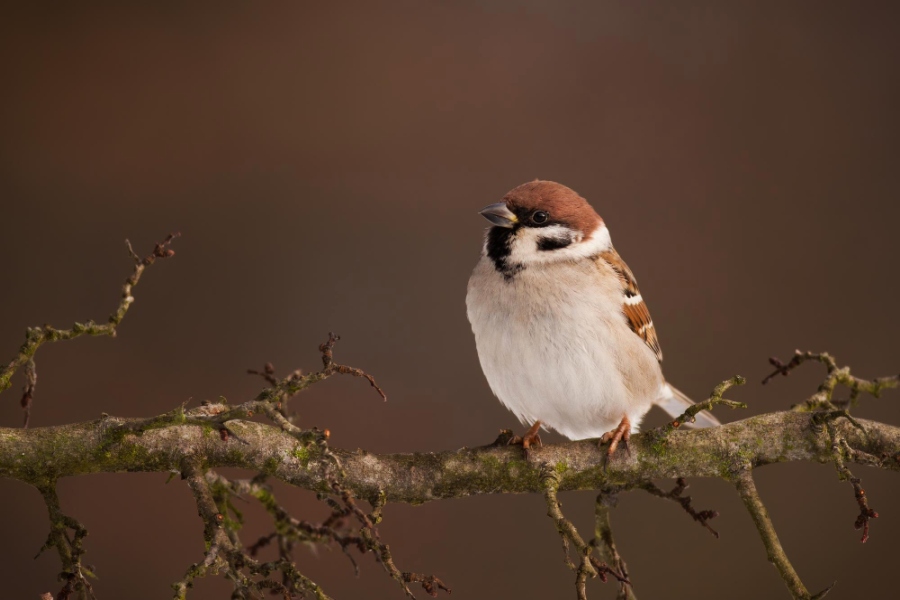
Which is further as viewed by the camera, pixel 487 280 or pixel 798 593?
pixel 487 280

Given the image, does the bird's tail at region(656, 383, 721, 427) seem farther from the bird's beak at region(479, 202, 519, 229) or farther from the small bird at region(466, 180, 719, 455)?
the bird's beak at region(479, 202, 519, 229)

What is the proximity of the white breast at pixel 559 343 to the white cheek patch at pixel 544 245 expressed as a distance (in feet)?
0.07

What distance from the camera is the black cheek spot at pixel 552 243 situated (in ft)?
5.79

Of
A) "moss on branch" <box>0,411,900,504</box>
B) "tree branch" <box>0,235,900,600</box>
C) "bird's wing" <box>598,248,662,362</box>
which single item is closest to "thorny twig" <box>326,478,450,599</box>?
"tree branch" <box>0,235,900,600</box>

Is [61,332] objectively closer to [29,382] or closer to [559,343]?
[29,382]

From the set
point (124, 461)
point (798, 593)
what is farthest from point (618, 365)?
point (124, 461)

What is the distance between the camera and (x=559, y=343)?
66.6 inches

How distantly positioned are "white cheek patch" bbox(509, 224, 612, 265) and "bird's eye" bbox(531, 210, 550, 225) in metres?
0.01

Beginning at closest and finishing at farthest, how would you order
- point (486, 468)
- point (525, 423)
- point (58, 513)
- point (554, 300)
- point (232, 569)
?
point (232, 569)
point (58, 513)
point (486, 468)
point (554, 300)
point (525, 423)

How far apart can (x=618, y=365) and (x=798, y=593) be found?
0.58 meters

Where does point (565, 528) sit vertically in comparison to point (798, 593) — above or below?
above

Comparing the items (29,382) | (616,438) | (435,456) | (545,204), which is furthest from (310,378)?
(545,204)

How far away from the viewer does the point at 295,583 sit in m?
1.17

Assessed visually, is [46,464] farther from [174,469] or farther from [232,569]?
[232,569]
